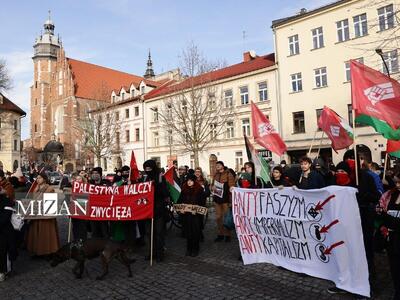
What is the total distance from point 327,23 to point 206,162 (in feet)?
55.8

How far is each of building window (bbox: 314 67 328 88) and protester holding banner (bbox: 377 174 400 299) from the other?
25276 mm

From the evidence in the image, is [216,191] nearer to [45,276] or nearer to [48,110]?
[45,276]

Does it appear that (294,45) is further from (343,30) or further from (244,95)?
(244,95)

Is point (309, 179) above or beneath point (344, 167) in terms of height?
beneath

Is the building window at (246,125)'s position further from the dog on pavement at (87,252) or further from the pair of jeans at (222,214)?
the dog on pavement at (87,252)

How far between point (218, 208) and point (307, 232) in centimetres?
385

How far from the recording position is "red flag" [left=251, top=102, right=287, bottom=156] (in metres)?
8.51

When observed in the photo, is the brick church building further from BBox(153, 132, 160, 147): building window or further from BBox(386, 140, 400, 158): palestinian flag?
BBox(386, 140, 400, 158): palestinian flag

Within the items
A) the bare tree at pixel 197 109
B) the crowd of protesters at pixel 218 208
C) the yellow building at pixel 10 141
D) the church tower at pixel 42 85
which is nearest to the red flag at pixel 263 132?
the crowd of protesters at pixel 218 208

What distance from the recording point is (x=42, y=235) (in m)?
7.87

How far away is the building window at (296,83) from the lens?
2977 cm

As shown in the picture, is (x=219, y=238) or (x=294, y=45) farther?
(x=294, y=45)

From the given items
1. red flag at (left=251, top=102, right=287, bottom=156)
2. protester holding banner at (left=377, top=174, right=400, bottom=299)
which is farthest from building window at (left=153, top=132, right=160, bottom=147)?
protester holding banner at (left=377, top=174, right=400, bottom=299)

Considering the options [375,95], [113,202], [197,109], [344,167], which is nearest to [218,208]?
[113,202]
